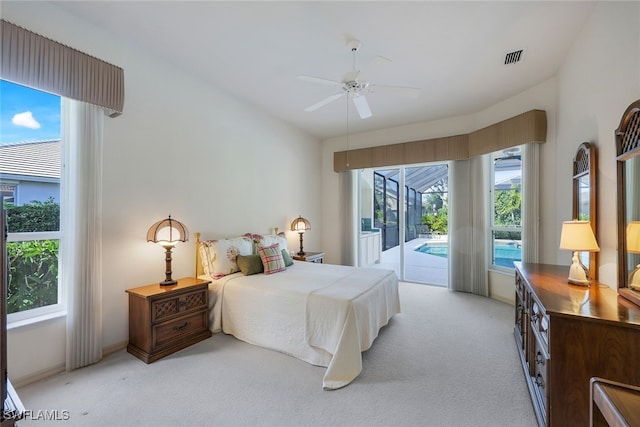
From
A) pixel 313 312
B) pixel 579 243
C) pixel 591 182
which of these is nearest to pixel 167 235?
pixel 313 312

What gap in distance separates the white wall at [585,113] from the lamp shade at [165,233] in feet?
12.0

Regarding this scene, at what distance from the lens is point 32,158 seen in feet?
7.12

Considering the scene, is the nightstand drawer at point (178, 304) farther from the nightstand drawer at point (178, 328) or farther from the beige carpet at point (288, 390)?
the beige carpet at point (288, 390)

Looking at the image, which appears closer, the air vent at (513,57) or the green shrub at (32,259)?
the green shrub at (32,259)

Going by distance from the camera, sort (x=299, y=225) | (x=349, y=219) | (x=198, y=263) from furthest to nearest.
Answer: (x=349, y=219) → (x=299, y=225) → (x=198, y=263)

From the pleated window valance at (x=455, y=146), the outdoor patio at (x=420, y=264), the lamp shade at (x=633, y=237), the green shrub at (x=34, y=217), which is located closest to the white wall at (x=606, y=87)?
the lamp shade at (x=633, y=237)

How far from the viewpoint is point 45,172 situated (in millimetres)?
2234

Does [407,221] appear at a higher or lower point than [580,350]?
higher

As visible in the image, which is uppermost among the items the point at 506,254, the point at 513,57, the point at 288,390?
the point at 513,57

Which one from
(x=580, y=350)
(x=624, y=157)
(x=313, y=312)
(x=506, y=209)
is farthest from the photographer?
(x=506, y=209)

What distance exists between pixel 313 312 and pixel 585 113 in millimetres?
3041

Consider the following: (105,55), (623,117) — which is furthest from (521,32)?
(105,55)

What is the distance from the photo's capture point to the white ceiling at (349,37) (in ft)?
7.16

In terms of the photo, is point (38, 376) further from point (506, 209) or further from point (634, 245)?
point (506, 209)
